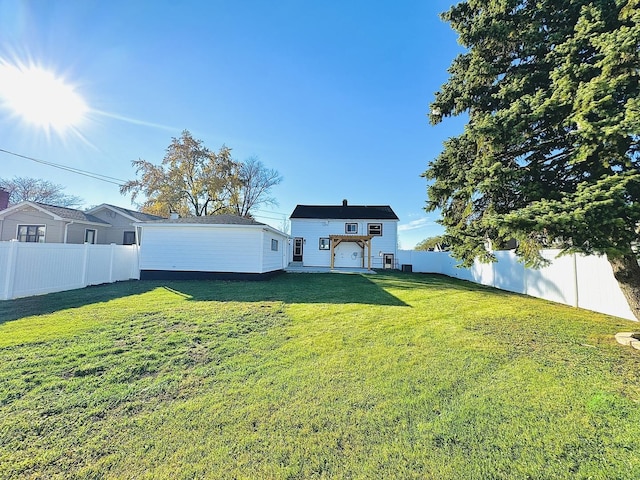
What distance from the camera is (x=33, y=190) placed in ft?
93.7

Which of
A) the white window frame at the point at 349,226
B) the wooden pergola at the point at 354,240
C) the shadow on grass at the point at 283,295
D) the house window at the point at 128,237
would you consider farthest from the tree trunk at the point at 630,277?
the house window at the point at 128,237

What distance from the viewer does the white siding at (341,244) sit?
22031 millimetres

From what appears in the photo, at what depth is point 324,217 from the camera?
22.8m

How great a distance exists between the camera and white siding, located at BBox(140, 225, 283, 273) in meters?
12.2

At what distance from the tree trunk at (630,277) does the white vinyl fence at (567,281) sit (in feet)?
4.28

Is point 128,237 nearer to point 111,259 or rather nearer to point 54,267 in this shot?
point 111,259

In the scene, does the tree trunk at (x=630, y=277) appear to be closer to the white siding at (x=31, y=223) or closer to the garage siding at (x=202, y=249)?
the garage siding at (x=202, y=249)

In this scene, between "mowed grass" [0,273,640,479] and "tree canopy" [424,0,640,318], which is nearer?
"mowed grass" [0,273,640,479]

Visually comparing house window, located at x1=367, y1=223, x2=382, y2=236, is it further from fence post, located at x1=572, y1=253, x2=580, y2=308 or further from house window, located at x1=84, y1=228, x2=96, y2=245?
house window, located at x1=84, y1=228, x2=96, y2=245

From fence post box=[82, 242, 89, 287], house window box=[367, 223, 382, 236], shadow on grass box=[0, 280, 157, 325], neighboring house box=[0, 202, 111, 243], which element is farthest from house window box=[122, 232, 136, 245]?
house window box=[367, 223, 382, 236]

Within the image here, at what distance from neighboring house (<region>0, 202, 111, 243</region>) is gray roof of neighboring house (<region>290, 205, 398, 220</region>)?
47.0ft

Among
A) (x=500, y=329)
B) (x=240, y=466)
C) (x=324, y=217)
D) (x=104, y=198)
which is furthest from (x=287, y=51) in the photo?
(x=104, y=198)

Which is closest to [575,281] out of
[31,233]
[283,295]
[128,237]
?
[283,295]

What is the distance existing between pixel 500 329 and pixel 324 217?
18.2 m
